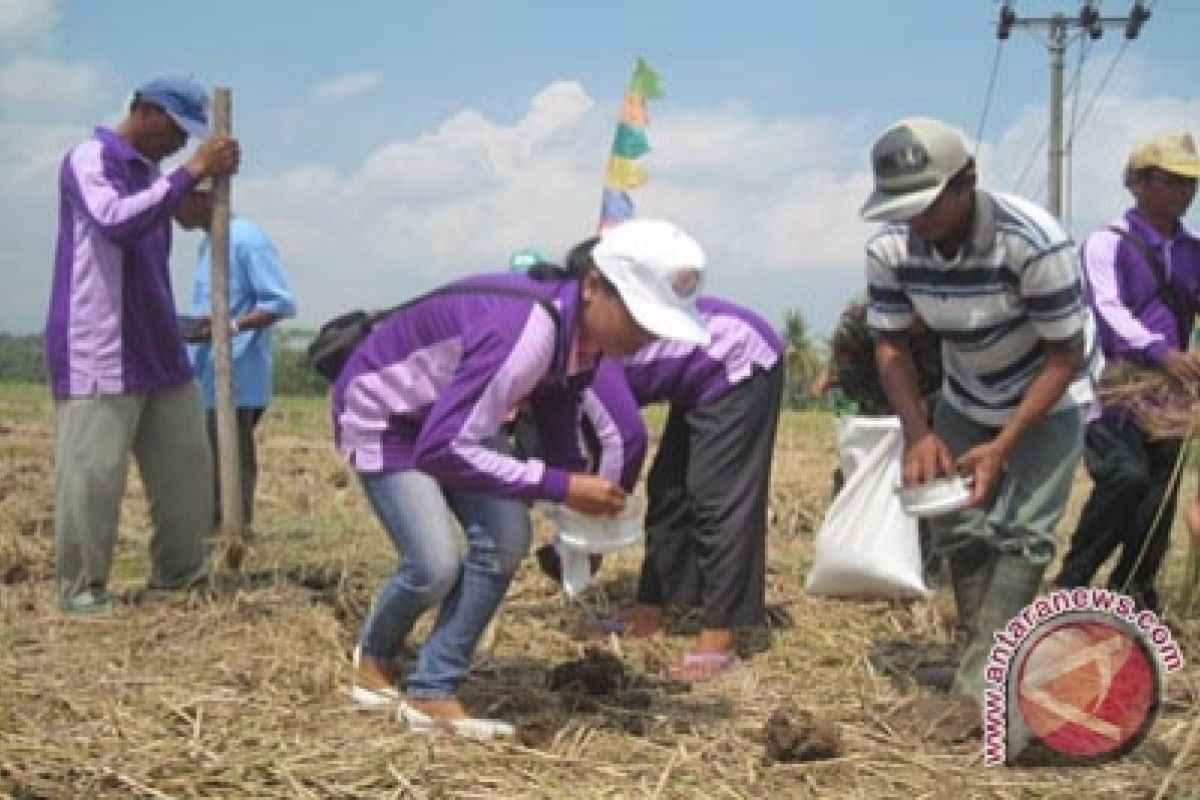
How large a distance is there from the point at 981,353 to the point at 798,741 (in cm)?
120

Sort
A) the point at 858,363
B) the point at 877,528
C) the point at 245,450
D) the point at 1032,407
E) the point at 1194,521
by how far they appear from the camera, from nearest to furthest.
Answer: the point at 1032,407 < the point at 1194,521 < the point at 877,528 < the point at 858,363 < the point at 245,450

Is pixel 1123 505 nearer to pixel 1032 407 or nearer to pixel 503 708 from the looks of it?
pixel 1032 407

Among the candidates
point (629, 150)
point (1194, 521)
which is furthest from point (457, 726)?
point (629, 150)

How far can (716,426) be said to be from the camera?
462 cm

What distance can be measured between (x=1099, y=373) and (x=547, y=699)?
6.74 feet

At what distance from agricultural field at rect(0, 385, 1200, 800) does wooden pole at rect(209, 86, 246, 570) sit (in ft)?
0.62

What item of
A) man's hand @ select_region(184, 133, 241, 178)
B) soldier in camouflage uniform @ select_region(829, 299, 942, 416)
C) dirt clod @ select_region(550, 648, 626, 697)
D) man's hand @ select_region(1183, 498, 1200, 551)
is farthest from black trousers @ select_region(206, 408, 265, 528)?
man's hand @ select_region(1183, 498, 1200, 551)

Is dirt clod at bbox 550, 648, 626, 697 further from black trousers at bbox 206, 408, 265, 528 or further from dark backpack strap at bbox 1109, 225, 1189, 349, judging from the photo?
black trousers at bbox 206, 408, 265, 528

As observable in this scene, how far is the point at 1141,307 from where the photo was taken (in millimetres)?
4855

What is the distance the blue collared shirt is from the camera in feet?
20.3

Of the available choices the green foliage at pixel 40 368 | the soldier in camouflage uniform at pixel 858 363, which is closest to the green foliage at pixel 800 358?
the green foliage at pixel 40 368

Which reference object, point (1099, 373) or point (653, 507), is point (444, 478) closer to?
point (653, 507)

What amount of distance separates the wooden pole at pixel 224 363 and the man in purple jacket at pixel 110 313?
291mm

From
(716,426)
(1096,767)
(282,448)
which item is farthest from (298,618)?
(282,448)
